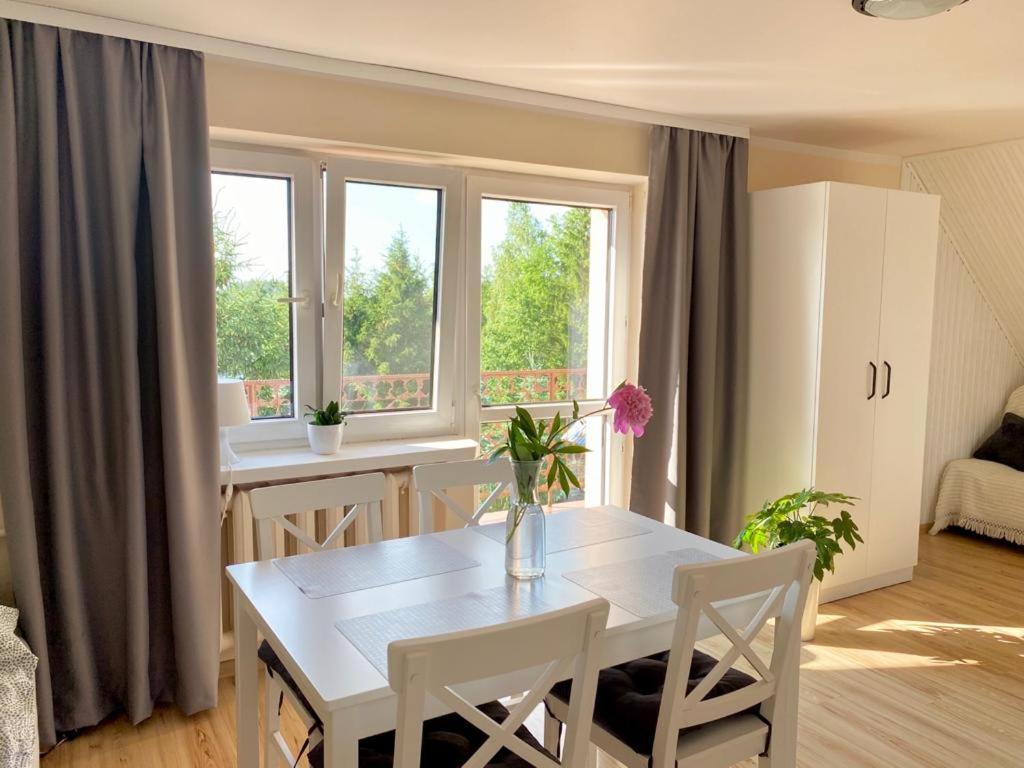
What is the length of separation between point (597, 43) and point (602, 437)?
6.57 ft

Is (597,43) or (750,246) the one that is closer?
(597,43)

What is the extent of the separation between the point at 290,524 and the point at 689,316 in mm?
2327

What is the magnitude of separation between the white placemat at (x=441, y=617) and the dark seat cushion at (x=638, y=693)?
0.89ft

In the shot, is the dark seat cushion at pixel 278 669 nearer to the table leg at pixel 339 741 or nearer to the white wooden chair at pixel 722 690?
the table leg at pixel 339 741

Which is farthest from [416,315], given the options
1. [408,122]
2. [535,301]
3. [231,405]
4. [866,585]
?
[866,585]

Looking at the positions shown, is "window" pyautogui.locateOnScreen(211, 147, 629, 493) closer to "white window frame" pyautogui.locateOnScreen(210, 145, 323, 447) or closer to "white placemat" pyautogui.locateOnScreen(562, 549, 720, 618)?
"white window frame" pyautogui.locateOnScreen(210, 145, 323, 447)

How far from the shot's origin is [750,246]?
13.3 ft

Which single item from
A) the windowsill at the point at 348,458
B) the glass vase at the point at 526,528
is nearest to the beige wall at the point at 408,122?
the windowsill at the point at 348,458

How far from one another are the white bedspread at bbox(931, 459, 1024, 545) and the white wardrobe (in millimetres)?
965

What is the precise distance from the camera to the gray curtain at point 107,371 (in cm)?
245

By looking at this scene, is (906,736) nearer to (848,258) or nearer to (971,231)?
(848,258)

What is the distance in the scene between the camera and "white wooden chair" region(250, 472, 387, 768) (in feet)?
6.63

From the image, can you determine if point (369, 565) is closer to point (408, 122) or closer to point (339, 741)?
point (339, 741)

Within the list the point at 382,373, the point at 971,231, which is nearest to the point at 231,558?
the point at 382,373
